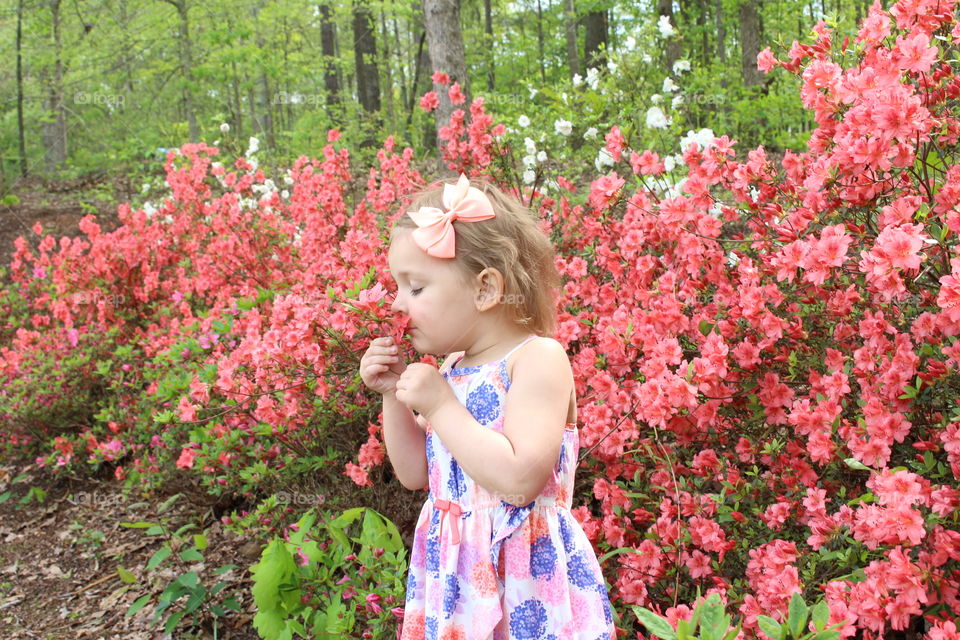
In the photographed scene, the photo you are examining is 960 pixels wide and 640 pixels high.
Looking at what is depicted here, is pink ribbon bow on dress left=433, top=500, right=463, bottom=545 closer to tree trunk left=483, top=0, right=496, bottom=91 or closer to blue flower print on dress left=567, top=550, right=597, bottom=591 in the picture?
blue flower print on dress left=567, top=550, right=597, bottom=591

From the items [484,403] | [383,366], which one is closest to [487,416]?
[484,403]

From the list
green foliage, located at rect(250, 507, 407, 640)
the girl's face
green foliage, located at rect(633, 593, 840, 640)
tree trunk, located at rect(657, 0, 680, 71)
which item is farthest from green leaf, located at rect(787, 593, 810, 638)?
tree trunk, located at rect(657, 0, 680, 71)

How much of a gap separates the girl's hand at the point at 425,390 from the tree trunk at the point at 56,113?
39.0 ft

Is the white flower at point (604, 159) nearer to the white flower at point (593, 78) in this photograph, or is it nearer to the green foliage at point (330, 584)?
the white flower at point (593, 78)

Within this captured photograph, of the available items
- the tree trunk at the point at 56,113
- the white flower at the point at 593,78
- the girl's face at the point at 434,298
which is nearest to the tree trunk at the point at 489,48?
A: the tree trunk at the point at 56,113

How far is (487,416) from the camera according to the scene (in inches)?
59.9

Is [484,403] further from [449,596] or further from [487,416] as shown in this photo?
[449,596]

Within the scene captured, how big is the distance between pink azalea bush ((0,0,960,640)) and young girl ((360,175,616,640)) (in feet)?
0.52

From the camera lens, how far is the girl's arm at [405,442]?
1.68 m

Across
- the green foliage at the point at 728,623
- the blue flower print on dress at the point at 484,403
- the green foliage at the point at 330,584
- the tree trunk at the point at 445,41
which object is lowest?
the green foliage at the point at 330,584

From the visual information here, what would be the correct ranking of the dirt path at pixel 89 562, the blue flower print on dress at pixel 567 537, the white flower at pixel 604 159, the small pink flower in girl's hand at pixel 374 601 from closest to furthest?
1. the blue flower print on dress at pixel 567 537
2. the small pink flower in girl's hand at pixel 374 601
3. the dirt path at pixel 89 562
4. the white flower at pixel 604 159

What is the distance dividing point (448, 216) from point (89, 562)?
10.3 ft

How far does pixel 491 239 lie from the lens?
154 cm

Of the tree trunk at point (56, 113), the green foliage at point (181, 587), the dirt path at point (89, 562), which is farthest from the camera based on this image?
the tree trunk at point (56, 113)
